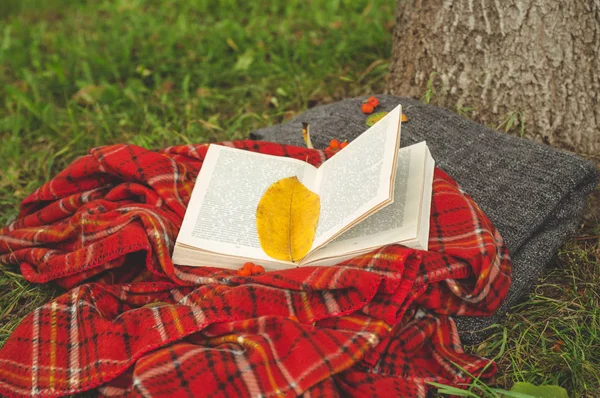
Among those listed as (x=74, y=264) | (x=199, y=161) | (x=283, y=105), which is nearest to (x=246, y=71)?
(x=283, y=105)

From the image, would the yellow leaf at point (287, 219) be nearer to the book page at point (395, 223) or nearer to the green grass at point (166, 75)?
the book page at point (395, 223)

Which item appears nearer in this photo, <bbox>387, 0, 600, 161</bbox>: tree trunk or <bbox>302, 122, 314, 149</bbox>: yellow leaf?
<bbox>387, 0, 600, 161</bbox>: tree trunk

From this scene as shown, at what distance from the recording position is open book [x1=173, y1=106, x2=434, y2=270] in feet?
4.48

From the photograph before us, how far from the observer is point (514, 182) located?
1.67 m

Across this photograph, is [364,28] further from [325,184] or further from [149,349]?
[149,349]

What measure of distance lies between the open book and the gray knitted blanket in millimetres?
259

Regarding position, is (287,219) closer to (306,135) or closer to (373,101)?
(306,135)

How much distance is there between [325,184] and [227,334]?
1.61 feet

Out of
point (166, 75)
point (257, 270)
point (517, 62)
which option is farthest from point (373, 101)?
point (166, 75)

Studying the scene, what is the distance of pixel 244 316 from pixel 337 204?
353mm

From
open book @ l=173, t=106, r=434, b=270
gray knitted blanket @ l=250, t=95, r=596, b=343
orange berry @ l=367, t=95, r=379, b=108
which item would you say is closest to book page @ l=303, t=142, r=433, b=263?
open book @ l=173, t=106, r=434, b=270

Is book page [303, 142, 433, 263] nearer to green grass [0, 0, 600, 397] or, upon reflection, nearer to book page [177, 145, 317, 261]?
book page [177, 145, 317, 261]

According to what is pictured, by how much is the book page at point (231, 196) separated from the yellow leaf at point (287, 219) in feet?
0.08

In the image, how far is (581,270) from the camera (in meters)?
1.61
